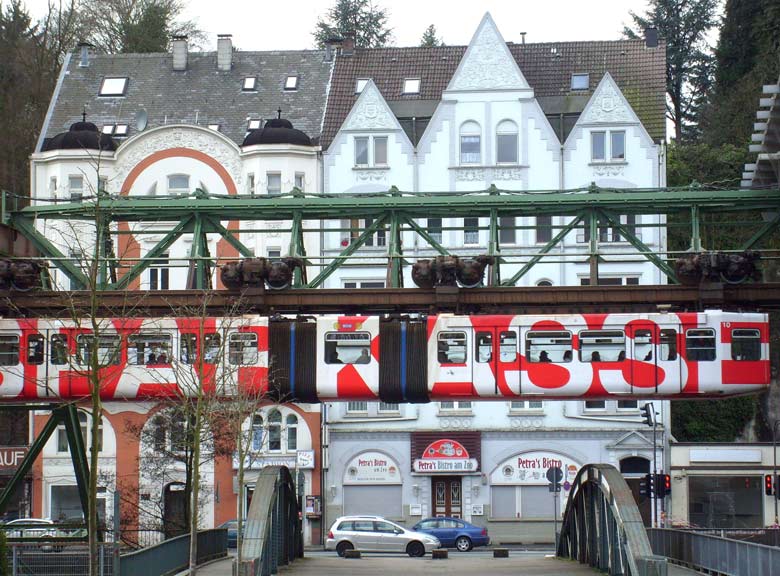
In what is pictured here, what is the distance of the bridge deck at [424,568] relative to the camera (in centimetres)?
3746

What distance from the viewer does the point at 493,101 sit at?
67375mm

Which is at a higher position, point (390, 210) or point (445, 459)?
point (390, 210)

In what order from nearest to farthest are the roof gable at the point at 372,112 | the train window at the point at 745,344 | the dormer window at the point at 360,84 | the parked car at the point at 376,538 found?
the train window at the point at 745,344
the parked car at the point at 376,538
the roof gable at the point at 372,112
the dormer window at the point at 360,84

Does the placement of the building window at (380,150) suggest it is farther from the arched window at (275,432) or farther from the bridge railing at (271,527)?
the bridge railing at (271,527)

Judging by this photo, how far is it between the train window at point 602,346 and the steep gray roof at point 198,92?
107 ft

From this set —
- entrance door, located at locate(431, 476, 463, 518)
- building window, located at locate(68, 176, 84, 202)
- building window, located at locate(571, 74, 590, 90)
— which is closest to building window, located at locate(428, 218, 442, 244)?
building window, located at locate(571, 74, 590, 90)

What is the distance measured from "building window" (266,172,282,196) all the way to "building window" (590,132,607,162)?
518 inches

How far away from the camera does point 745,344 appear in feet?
128

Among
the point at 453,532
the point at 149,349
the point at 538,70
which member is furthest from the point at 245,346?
→ the point at 538,70

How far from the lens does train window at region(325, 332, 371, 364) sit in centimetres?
3975

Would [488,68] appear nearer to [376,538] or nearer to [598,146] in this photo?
[598,146]

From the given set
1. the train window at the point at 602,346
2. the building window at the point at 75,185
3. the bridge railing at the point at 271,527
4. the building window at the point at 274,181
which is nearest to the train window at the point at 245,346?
the bridge railing at the point at 271,527

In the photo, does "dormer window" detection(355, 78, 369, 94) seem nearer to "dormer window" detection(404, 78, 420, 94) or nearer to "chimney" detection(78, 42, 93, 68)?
"dormer window" detection(404, 78, 420, 94)

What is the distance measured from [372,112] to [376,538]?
21.3m
